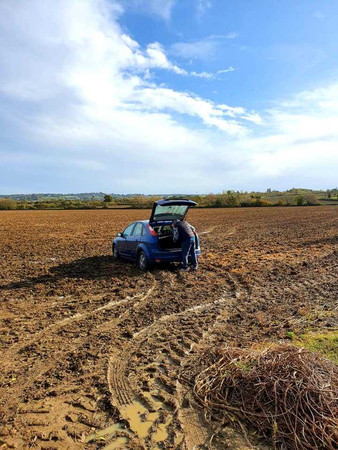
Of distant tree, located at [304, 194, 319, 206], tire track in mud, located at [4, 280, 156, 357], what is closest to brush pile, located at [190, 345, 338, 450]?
tire track in mud, located at [4, 280, 156, 357]

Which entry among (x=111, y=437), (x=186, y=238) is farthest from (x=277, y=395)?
(x=186, y=238)

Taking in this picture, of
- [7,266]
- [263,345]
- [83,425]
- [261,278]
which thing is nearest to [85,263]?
[7,266]

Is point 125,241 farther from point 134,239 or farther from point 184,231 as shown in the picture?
point 184,231

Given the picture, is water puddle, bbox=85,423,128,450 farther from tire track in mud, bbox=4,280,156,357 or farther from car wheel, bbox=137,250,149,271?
car wheel, bbox=137,250,149,271

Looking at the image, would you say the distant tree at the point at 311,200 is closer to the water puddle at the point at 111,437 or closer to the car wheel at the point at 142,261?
the car wheel at the point at 142,261

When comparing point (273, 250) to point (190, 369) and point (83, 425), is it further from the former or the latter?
point (83, 425)

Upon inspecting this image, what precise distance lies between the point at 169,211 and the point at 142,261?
1.71m

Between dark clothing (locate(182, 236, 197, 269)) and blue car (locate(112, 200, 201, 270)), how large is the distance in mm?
234

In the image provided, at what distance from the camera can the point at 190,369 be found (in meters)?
4.44

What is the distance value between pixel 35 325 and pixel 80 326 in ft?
2.63

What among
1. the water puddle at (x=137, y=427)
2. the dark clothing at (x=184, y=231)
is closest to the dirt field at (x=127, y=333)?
the water puddle at (x=137, y=427)

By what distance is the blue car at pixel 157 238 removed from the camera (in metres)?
10.1

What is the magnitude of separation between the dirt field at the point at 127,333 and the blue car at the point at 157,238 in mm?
441

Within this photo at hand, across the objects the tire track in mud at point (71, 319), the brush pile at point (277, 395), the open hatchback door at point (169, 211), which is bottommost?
the tire track in mud at point (71, 319)
